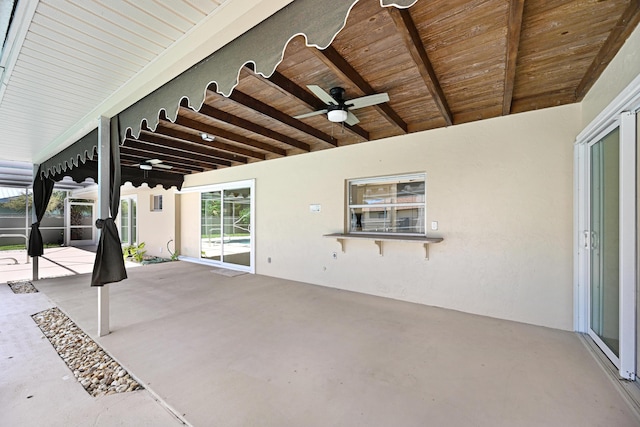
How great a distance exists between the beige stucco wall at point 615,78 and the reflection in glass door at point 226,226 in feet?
19.9

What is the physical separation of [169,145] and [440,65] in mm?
4481

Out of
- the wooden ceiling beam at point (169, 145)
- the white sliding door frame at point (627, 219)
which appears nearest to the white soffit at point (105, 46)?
the wooden ceiling beam at point (169, 145)

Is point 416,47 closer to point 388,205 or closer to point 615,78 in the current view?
point 615,78

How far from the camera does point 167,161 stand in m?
6.29

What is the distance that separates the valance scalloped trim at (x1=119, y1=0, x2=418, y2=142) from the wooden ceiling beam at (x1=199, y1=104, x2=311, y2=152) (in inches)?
36.4

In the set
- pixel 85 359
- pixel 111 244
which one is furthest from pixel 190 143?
pixel 85 359

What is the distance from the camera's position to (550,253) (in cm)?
334

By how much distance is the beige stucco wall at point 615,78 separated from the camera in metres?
2.01

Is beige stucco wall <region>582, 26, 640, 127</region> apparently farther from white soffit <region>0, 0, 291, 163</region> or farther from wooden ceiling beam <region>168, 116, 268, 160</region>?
wooden ceiling beam <region>168, 116, 268, 160</region>

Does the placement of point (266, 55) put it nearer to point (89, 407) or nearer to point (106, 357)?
point (89, 407)

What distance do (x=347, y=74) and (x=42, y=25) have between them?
2.23 metres

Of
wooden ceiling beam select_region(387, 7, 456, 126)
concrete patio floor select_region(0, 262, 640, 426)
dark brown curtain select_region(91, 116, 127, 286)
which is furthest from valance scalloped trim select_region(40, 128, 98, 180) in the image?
wooden ceiling beam select_region(387, 7, 456, 126)

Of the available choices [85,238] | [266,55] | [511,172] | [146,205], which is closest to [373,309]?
[511,172]

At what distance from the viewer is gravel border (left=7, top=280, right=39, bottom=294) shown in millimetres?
4906
